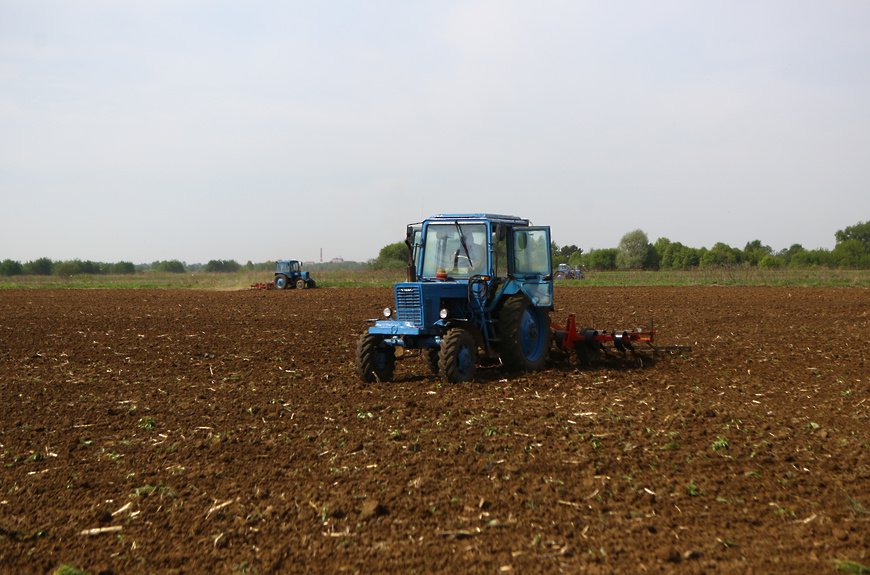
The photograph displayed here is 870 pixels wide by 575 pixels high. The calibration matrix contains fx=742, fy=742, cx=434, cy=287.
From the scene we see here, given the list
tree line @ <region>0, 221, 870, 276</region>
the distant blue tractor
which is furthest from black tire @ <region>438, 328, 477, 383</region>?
tree line @ <region>0, 221, 870, 276</region>

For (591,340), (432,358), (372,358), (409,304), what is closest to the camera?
(409,304)

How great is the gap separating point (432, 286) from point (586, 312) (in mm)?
12744

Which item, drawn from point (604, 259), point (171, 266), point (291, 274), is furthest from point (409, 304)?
point (171, 266)

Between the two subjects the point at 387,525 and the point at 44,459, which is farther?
the point at 44,459

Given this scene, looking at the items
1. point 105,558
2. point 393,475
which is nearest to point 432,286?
point 393,475

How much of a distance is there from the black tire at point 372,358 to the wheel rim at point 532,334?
2099 mm

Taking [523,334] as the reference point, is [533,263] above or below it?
above

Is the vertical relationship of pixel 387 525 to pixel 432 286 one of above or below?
below

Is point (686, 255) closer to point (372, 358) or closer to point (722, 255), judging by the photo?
point (722, 255)

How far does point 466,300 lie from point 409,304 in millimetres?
866

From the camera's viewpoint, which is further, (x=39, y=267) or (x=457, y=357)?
(x=39, y=267)

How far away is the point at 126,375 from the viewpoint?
1156 centimetres

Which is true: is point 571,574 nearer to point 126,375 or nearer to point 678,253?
point 126,375

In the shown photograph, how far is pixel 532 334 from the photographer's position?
455 inches
